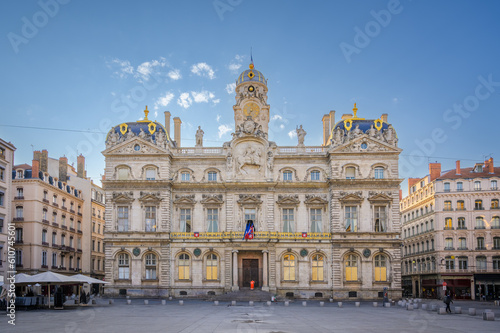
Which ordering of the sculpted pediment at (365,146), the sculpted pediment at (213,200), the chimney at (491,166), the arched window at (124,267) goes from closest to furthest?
the arched window at (124,267) < the sculpted pediment at (365,146) < the sculpted pediment at (213,200) < the chimney at (491,166)

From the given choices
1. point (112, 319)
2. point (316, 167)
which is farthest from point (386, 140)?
point (112, 319)

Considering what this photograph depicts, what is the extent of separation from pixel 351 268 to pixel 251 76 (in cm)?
2614

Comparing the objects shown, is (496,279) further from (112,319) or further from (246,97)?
(112,319)

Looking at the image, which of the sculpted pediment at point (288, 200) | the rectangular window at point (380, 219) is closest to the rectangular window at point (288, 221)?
the sculpted pediment at point (288, 200)

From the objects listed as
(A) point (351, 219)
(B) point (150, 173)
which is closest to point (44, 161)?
(B) point (150, 173)

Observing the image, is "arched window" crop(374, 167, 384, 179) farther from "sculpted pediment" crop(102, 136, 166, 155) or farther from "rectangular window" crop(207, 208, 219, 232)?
"sculpted pediment" crop(102, 136, 166, 155)

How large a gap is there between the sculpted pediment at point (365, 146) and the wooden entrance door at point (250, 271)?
16.0m

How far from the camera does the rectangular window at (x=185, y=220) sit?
62.6 m

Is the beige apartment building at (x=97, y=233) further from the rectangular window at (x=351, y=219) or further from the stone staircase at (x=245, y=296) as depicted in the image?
the rectangular window at (x=351, y=219)

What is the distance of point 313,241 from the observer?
61.1 m

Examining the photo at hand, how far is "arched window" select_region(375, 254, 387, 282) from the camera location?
6044 cm

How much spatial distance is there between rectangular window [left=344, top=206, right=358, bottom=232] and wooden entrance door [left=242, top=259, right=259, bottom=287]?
37.0 ft

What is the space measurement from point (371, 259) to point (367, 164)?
10867 mm

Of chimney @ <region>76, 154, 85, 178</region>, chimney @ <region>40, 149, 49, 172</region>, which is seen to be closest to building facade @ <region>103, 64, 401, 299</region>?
chimney @ <region>40, 149, 49, 172</region>
